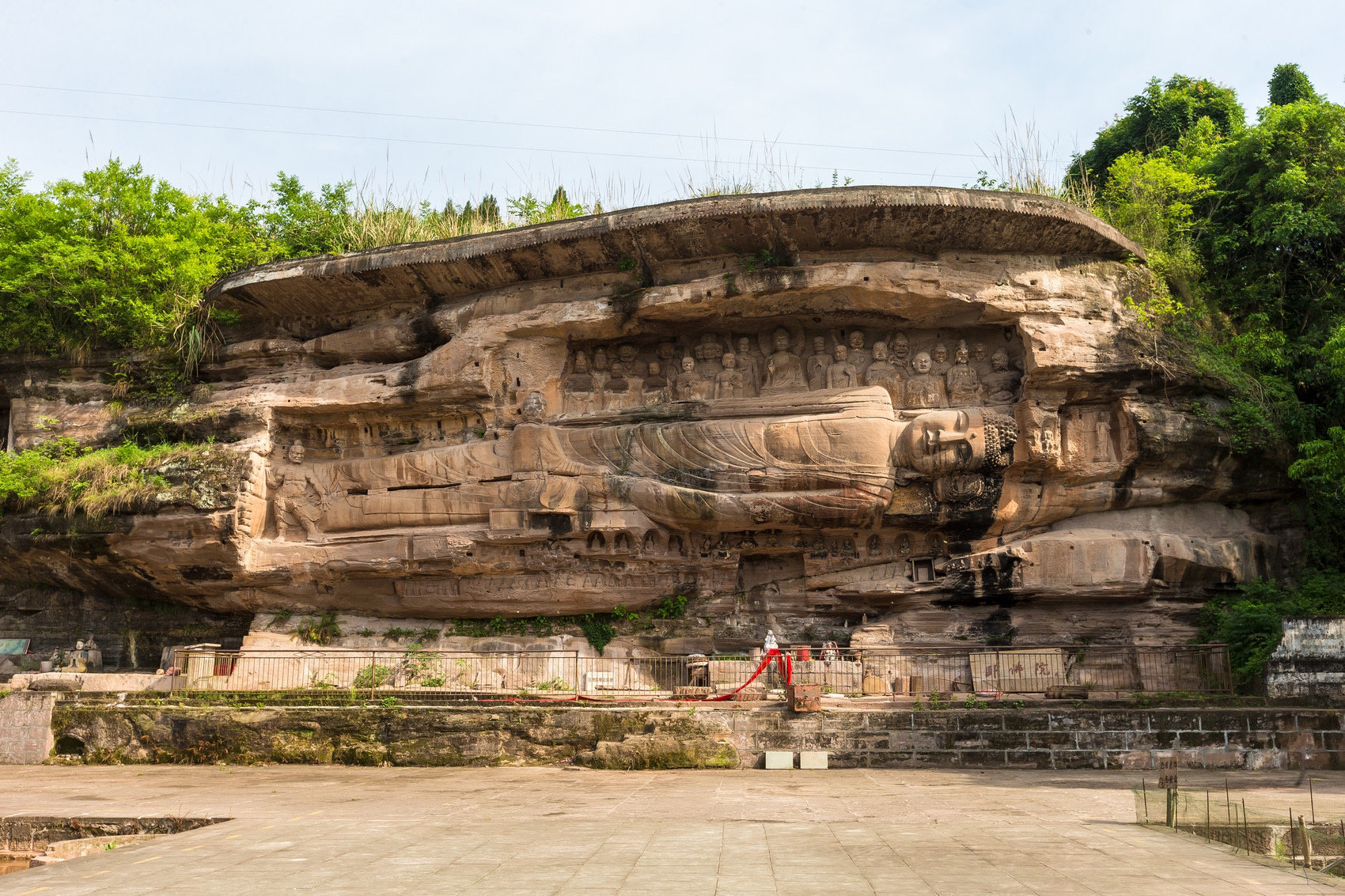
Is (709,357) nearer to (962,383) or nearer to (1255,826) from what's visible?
(962,383)

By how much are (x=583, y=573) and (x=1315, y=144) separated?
50.9 feet

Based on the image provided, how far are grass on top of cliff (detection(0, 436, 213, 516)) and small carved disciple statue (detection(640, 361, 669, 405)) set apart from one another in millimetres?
8164

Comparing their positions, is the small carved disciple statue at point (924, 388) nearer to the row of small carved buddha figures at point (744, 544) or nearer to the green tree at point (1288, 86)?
the row of small carved buddha figures at point (744, 544)

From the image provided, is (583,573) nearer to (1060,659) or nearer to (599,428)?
(599,428)

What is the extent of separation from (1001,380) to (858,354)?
2550 millimetres

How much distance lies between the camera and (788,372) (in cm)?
1766

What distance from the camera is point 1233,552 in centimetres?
1609

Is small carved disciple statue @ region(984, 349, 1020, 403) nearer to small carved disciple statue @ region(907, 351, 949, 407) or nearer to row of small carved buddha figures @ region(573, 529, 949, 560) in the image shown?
small carved disciple statue @ region(907, 351, 949, 407)

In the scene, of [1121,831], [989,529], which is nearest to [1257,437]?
[989,529]

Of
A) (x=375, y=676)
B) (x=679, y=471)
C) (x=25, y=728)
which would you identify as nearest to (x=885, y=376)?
(x=679, y=471)

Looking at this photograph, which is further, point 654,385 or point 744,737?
point 654,385

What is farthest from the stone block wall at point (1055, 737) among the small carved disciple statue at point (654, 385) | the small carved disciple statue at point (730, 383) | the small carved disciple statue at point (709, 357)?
the small carved disciple statue at point (709, 357)

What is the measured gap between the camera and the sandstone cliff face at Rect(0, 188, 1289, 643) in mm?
16188

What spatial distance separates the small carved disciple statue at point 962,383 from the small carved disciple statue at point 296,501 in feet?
38.7
